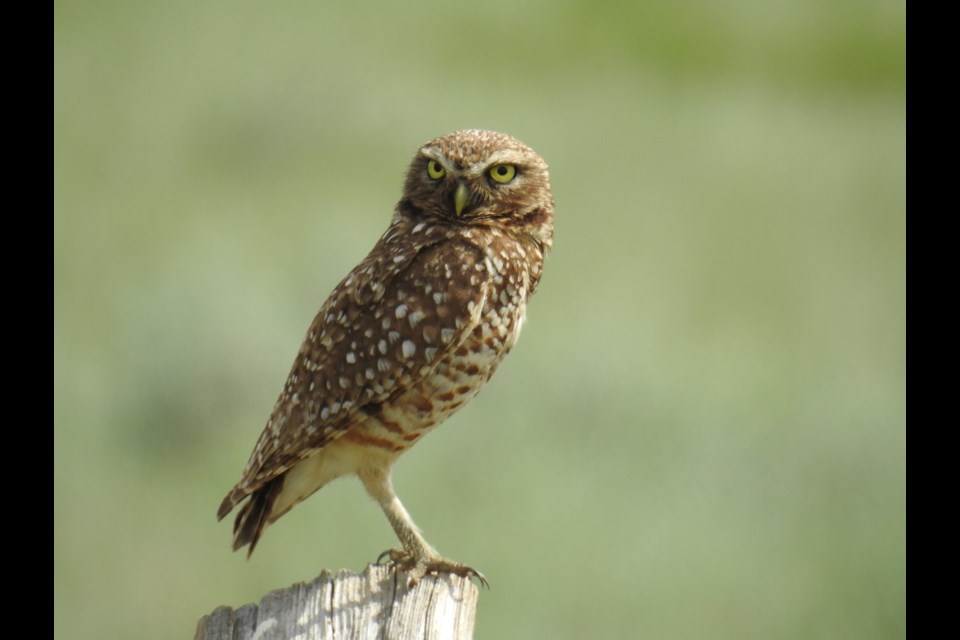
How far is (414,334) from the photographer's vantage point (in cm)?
357

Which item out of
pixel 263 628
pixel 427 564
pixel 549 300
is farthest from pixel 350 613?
pixel 549 300

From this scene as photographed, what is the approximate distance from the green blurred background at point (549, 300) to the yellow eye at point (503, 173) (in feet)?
11.1

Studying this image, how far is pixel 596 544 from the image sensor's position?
295 inches

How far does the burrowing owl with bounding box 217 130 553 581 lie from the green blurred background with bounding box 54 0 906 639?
304cm

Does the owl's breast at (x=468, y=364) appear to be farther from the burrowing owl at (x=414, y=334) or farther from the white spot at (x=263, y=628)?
the white spot at (x=263, y=628)

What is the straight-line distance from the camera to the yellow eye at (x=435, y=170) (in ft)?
12.3

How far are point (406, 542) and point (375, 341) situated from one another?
2.04ft

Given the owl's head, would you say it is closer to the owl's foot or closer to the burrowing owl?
the burrowing owl

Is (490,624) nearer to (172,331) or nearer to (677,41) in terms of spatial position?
(172,331)

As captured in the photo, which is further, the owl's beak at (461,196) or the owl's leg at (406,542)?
the owl's beak at (461,196)

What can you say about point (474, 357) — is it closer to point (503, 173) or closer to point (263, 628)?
point (503, 173)

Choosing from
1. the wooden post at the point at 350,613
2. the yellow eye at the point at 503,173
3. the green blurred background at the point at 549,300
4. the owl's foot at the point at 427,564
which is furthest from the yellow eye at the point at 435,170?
the green blurred background at the point at 549,300

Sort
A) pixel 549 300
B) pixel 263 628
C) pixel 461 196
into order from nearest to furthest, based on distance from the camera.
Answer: pixel 263 628, pixel 461 196, pixel 549 300

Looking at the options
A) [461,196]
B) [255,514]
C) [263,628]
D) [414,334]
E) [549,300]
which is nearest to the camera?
[263,628]
